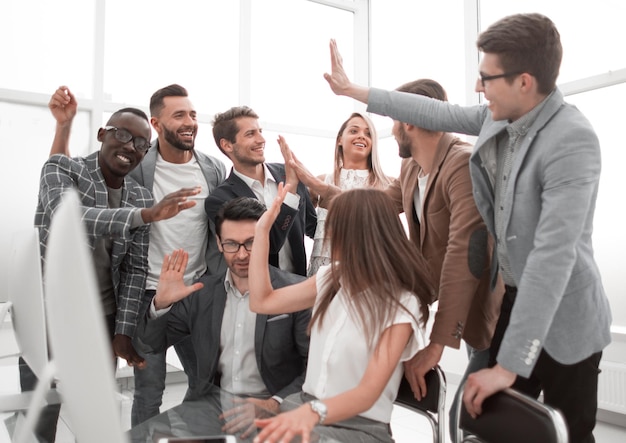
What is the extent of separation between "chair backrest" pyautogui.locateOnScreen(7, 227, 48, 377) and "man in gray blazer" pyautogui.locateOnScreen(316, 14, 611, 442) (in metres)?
0.96

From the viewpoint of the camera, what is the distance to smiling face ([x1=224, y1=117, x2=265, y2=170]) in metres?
2.52

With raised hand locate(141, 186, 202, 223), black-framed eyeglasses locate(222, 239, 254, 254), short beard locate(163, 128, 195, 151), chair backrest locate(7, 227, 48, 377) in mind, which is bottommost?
chair backrest locate(7, 227, 48, 377)

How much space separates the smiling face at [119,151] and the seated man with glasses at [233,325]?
464mm

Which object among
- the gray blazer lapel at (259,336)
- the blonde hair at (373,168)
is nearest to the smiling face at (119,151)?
the gray blazer lapel at (259,336)

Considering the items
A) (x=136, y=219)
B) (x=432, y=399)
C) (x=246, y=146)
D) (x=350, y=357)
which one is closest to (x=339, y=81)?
(x=246, y=146)

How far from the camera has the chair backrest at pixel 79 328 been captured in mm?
479

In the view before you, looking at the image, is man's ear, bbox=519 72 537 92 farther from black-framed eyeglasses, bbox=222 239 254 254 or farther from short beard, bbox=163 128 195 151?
short beard, bbox=163 128 195 151

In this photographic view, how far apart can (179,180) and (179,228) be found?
0.76 ft

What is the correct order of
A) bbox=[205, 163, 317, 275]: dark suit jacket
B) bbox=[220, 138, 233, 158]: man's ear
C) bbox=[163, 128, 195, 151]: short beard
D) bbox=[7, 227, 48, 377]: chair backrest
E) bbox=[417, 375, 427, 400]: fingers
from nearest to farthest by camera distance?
1. bbox=[7, 227, 48, 377]: chair backrest
2. bbox=[417, 375, 427, 400]: fingers
3. bbox=[205, 163, 317, 275]: dark suit jacket
4. bbox=[163, 128, 195, 151]: short beard
5. bbox=[220, 138, 233, 158]: man's ear

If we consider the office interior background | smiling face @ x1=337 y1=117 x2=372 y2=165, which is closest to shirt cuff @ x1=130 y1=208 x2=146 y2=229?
smiling face @ x1=337 y1=117 x2=372 y2=165

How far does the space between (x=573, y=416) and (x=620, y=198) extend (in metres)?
2.66

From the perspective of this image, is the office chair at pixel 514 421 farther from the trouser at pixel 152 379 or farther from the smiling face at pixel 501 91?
the trouser at pixel 152 379

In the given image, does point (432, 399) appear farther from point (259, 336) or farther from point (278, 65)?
point (278, 65)

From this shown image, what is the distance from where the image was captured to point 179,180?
2447 millimetres
